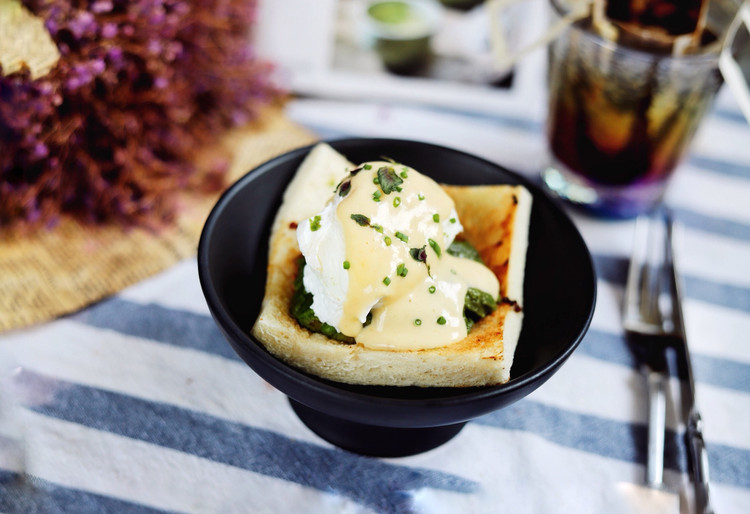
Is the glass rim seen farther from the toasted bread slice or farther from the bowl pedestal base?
the bowl pedestal base

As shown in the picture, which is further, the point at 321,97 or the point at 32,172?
the point at 321,97

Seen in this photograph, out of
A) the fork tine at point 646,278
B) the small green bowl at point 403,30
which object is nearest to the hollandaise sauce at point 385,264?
the fork tine at point 646,278

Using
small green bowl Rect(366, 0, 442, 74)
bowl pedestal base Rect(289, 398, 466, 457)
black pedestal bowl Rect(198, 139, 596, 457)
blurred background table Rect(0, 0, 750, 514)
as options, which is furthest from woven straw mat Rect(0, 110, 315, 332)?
small green bowl Rect(366, 0, 442, 74)

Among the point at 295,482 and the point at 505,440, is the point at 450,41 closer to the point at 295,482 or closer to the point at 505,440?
the point at 505,440

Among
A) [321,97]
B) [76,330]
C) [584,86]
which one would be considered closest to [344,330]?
[76,330]

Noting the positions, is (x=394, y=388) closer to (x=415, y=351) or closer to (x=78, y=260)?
(x=415, y=351)

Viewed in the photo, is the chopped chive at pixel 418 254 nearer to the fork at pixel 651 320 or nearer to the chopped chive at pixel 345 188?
the chopped chive at pixel 345 188
